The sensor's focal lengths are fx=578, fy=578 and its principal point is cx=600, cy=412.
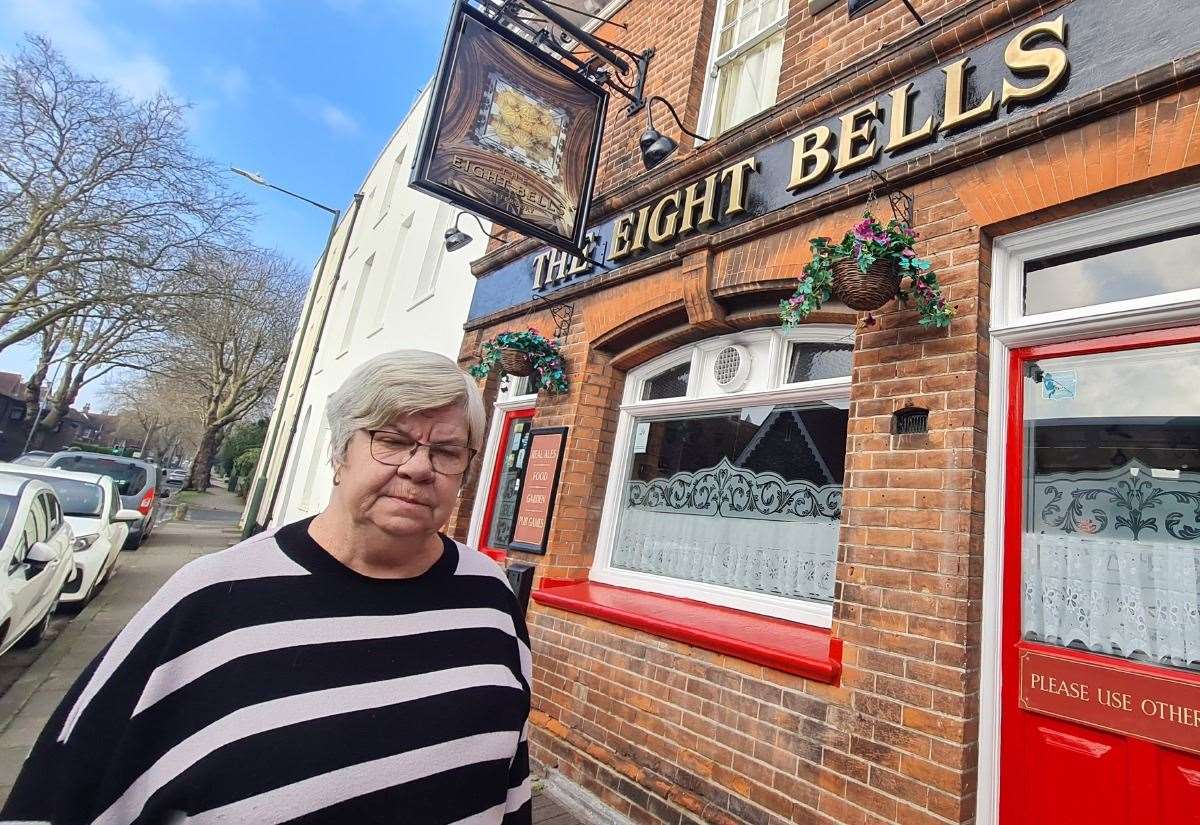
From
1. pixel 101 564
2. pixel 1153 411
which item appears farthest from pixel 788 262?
pixel 101 564

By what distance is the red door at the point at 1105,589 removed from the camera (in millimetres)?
2047

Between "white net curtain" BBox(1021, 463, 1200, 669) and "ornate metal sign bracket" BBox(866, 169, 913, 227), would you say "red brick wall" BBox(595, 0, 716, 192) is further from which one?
"white net curtain" BBox(1021, 463, 1200, 669)

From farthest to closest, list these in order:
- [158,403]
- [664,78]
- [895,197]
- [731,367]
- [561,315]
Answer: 1. [158,403]
2. [664,78]
3. [561,315]
4. [731,367]
5. [895,197]

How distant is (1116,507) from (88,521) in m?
9.68

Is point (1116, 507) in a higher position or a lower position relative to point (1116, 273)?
lower

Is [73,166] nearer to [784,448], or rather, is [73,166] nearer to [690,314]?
[690,314]

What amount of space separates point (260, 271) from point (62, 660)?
2540 cm

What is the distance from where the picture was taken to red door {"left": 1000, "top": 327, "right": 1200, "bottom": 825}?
205 centimetres

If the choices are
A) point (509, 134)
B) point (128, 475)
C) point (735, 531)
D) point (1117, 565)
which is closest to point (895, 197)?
point (1117, 565)

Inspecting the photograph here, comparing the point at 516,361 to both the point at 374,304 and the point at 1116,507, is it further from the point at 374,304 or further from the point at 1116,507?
the point at 374,304

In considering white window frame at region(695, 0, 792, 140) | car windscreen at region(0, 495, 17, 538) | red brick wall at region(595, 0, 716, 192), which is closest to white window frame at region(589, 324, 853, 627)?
red brick wall at region(595, 0, 716, 192)

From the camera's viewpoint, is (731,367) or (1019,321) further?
(731,367)

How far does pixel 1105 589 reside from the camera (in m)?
2.25

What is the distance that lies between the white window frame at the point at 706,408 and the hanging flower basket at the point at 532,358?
1.97 ft
